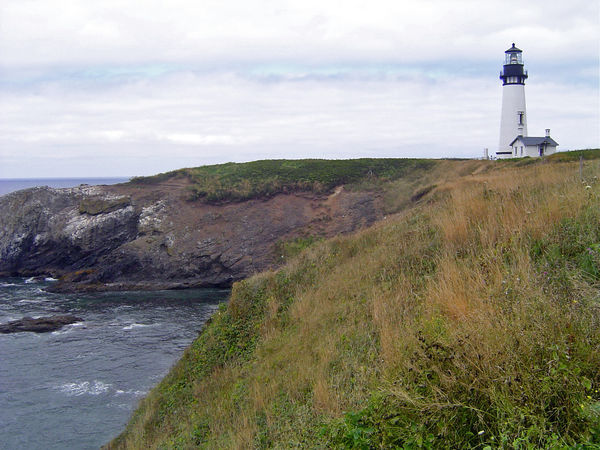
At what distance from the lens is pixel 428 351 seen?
4.66m

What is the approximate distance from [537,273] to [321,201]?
121 ft

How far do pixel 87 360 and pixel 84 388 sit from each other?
10.4 feet

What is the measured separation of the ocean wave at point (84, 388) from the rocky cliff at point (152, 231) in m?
17.2

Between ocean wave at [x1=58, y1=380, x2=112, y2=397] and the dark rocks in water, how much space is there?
801 centimetres

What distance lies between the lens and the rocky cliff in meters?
36.2

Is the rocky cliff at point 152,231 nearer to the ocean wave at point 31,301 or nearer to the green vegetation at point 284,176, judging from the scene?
the green vegetation at point 284,176

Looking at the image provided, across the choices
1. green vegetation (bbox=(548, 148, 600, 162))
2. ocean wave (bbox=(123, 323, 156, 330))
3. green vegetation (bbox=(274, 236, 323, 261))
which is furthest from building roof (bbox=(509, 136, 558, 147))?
ocean wave (bbox=(123, 323, 156, 330))

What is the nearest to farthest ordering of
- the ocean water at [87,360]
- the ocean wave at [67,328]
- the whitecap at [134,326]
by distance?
the ocean water at [87,360], the ocean wave at [67,328], the whitecap at [134,326]

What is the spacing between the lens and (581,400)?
363 cm

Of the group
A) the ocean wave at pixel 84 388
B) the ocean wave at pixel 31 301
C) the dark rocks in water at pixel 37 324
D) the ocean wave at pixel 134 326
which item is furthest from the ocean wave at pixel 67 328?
the ocean wave at pixel 84 388

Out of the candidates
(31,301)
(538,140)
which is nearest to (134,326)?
(31,301)

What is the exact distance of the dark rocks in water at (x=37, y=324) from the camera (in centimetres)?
2398

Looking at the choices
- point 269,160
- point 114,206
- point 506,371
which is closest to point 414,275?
point 506,371

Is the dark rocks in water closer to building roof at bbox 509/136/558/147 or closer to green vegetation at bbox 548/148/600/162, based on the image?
green vegetation at bbox 548/148/600/162
